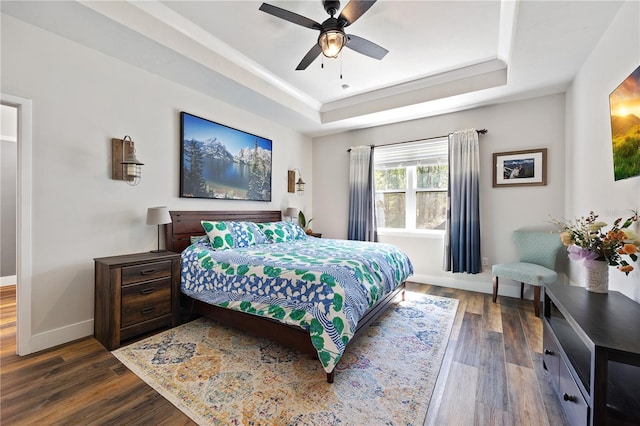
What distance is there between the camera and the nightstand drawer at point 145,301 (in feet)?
7.76

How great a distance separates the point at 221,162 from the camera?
3736mm

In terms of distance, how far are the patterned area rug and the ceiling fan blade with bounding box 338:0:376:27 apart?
271 centimetres

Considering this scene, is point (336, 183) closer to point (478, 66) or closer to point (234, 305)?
point (478, 66)

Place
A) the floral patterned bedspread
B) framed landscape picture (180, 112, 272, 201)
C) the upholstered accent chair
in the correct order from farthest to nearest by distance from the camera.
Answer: framed landscape picture (180, 112, 272, 201) → the upholstered accent chair → the floral patterned bedspread

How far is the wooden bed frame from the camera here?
6.87 feet

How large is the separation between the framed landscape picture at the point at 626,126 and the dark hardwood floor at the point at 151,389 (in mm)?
1535

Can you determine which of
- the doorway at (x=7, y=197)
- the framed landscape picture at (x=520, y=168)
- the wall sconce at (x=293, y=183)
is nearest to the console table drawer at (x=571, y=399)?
the framed landscape picture at (x=520, y=168)

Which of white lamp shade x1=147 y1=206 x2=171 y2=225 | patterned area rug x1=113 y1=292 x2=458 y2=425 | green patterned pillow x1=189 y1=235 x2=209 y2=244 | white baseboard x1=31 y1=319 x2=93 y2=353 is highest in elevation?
white lamp shade x1=147 y1=206 x2=171 y2=225

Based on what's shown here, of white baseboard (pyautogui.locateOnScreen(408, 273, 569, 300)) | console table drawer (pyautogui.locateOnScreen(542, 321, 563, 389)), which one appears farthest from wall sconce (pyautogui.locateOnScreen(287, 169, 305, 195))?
console table drawer (pyautogui.locateOnScreen(542, 321, 563, 389))

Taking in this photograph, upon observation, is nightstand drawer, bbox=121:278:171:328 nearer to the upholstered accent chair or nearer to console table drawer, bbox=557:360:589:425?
console table drawer, bbox=557:360:589:425

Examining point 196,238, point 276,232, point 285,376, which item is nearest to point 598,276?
point 285,376

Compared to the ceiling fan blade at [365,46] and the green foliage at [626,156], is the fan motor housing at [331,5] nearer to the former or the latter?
the ceiling fan blade at [365,46]

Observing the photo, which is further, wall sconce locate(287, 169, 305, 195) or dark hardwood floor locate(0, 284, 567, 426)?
wall sconce locate(287, 169, 305, 195)

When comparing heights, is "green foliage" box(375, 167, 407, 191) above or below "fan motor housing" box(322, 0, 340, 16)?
below
